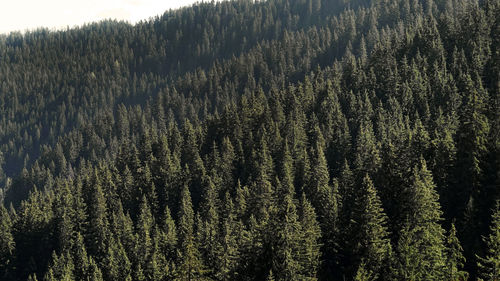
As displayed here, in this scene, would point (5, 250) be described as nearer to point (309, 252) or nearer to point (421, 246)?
point (309, 252)

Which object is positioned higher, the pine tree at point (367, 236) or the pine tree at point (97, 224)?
the pine tree at point (367, 236)

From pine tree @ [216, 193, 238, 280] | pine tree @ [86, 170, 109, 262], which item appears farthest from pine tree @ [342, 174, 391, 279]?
pine tree @ [86, 170, 109, 262]

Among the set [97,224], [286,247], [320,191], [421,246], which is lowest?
[97,224]

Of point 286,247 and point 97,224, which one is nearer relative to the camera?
point 286,247

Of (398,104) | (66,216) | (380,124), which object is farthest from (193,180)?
(398,104)

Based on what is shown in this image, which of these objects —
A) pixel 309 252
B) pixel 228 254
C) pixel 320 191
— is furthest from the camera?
pixel 320 191

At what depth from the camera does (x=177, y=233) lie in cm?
7644

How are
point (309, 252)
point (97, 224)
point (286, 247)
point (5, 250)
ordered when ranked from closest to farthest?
point (286, 247)
point (309, 252)
point (97, 224)
point (5, 250)

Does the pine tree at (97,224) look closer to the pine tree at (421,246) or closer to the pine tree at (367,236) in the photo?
the pine tree at (367,236)

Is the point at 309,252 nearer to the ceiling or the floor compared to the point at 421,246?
nearer to the floor

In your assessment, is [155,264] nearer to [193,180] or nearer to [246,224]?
[246,224]

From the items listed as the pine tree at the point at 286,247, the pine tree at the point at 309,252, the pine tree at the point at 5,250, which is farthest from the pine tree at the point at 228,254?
the pine tree at the point at 5,250

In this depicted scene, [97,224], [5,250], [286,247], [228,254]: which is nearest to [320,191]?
[228,254]

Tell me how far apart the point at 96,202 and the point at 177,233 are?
25.5m
